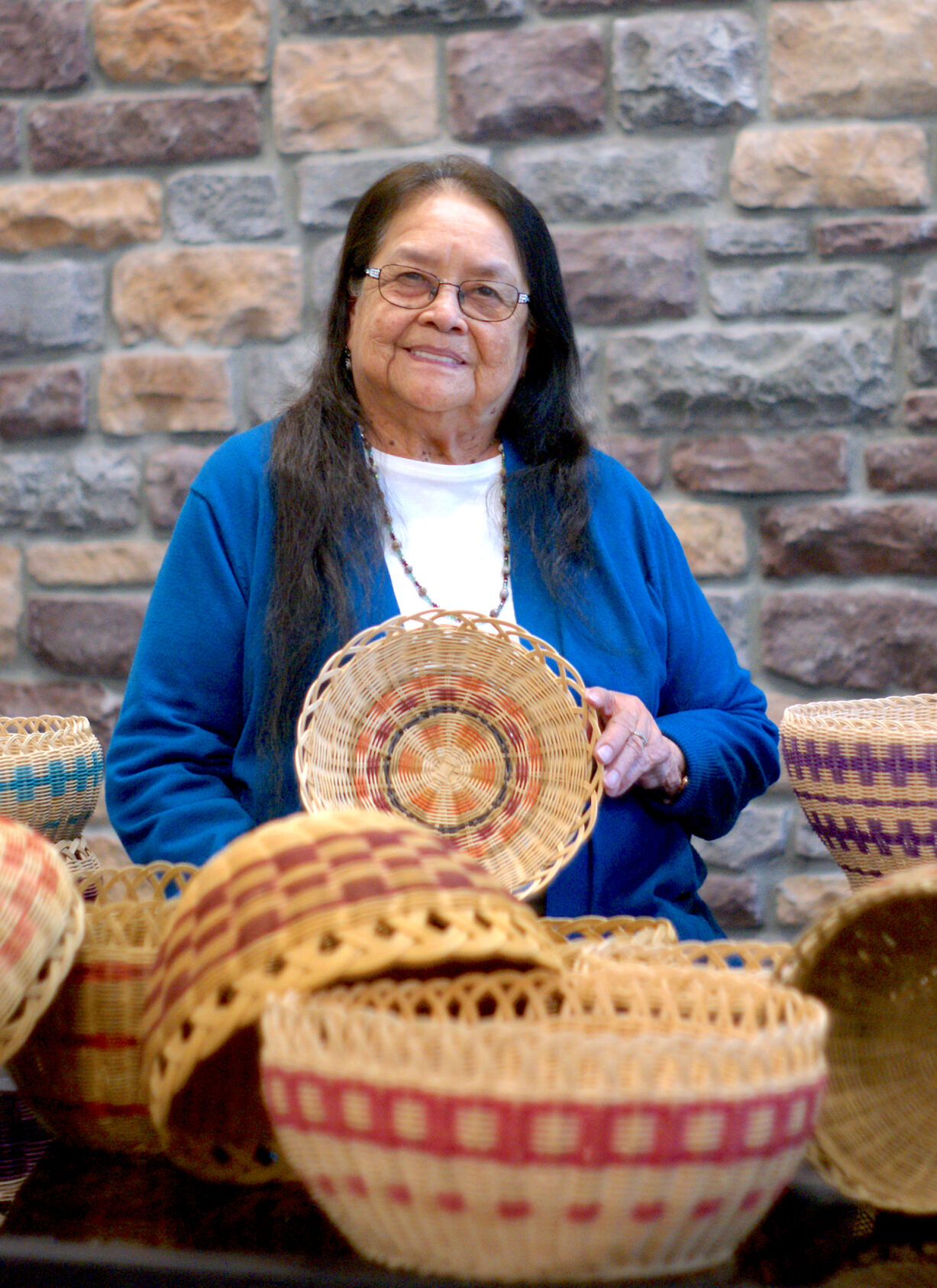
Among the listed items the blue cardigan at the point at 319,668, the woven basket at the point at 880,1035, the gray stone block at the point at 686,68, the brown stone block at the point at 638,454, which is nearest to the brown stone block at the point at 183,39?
the gray stone block at the point at 686,68

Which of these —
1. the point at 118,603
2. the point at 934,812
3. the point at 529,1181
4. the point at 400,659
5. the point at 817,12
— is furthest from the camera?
the point at 118,603

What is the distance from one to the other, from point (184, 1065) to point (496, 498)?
1.14 m

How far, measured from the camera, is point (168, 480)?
7.99ft

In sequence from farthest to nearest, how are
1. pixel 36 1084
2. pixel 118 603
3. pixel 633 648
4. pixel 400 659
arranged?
pixel 118 603 → pixel 633 648 → pixel 400 659 → pixel 36 1084

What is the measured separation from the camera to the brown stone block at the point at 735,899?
7.57ft

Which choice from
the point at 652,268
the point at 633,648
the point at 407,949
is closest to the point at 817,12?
the point at 652,268

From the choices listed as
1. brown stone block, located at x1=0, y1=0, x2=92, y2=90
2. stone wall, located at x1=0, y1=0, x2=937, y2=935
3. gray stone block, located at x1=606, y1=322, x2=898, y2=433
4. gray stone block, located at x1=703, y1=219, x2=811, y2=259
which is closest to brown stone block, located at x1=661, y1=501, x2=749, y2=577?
stone wall, located at x1=0, y1=0, x2=937, y2=935

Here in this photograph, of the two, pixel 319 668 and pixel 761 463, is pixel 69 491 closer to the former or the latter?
pixel 319 668

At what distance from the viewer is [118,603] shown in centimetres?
246

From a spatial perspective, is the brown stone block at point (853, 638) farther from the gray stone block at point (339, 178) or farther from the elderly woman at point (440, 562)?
the gray stone block at point (339, 178)

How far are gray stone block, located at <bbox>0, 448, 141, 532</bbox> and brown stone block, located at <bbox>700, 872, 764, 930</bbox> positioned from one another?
1.36 m

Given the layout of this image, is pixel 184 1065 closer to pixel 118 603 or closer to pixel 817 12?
pixel 118 603

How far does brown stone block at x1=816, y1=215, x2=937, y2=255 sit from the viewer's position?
2.21 metres

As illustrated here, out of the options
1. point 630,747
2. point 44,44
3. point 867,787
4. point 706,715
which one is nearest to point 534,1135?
point 867,787
